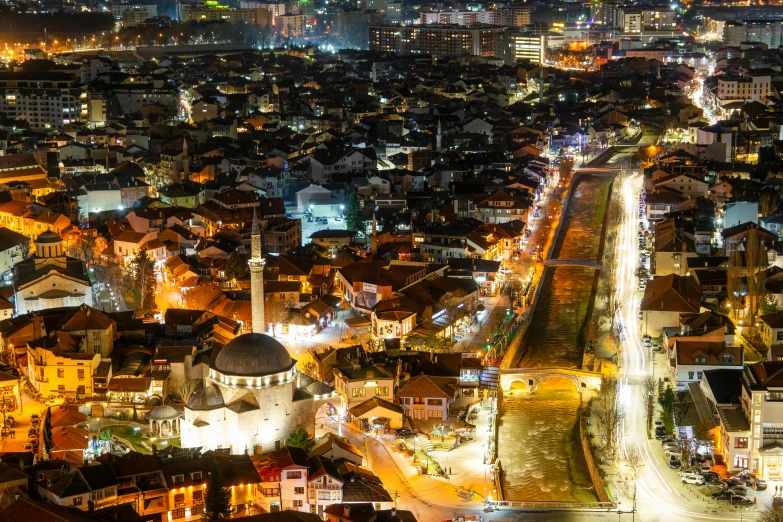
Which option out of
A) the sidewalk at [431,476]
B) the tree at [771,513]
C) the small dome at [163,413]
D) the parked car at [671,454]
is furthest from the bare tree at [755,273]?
the small dome at [163,413]

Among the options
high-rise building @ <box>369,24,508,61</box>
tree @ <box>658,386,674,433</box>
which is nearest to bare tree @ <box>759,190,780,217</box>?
tree @ <box>658,386,674,433</box>

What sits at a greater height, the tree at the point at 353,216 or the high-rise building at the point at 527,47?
the high-rise building at the point at 527,47

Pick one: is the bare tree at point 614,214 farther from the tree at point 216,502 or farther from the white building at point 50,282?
the tree at point 216,502

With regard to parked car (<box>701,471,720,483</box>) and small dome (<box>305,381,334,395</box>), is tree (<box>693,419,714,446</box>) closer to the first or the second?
parked car (<box>701,471,720,483</box>)

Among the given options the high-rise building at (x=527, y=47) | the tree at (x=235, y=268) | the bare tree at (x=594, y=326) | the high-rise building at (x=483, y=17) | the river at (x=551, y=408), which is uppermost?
the high-rise building at (x=483, y=17)

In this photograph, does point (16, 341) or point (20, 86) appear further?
point (20, 86)

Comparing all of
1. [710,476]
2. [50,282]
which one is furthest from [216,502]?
[50,282]

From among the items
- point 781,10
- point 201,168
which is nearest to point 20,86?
point 201,168

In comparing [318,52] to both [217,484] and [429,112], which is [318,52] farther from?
[217,484]
